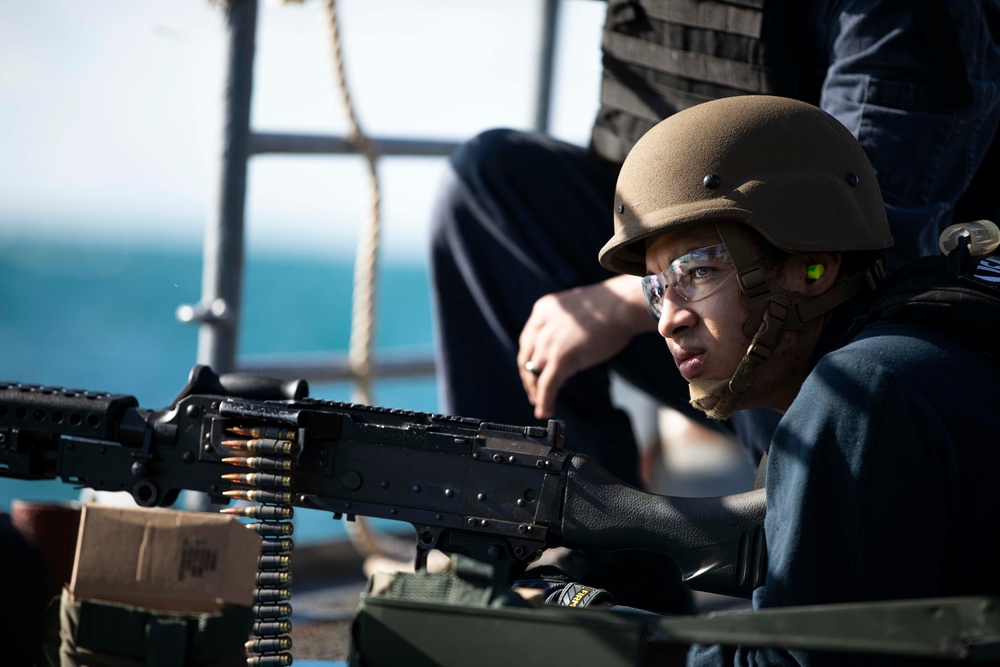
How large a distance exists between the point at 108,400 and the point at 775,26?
163 cm

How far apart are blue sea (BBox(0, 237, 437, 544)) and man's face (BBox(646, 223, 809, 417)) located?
23.3 m

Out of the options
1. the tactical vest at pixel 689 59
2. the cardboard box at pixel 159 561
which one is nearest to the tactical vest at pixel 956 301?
the tactical vest at pixel 689 59

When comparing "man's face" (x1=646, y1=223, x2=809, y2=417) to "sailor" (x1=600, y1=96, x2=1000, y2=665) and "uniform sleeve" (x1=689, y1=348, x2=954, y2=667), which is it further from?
"uniform sleeve" (x1=689, y1=348, x2=954, y2=667)

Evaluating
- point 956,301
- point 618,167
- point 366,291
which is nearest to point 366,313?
point 366,291

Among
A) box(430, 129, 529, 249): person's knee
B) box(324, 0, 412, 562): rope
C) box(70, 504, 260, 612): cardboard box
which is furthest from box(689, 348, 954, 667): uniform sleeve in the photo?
box(324, 0, 412, 562): rope

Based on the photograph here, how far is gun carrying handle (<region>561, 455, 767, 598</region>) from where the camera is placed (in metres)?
1.86

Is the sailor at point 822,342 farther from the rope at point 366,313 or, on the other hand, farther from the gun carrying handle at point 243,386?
the rope at point 366,313

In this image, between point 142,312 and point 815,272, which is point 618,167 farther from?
point 142,312

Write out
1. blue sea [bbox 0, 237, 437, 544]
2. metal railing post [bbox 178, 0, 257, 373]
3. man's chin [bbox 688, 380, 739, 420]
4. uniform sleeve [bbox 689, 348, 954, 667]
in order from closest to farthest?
1. uniform sleeve [bbox 689, 348, 954, 667]
2. man's chin [bbox 688, 380, 739, 420]
3. metal railing post [bbox 178, 0, 257, 373]
4. blue sea [bbox 0, 237, 437, 544]

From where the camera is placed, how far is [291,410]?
2.18 m

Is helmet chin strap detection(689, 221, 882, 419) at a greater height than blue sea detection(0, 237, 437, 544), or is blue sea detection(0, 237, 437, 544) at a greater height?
helmet chin strap detection(689, 221, 882, 419)

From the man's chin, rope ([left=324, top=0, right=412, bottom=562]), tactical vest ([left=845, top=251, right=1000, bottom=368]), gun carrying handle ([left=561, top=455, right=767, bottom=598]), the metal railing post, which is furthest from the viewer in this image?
rope ([left=324, top=0, right=412, bottom=562])

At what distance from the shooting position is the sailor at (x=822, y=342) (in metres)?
1.54

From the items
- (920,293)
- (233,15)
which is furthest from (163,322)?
(920,293)
